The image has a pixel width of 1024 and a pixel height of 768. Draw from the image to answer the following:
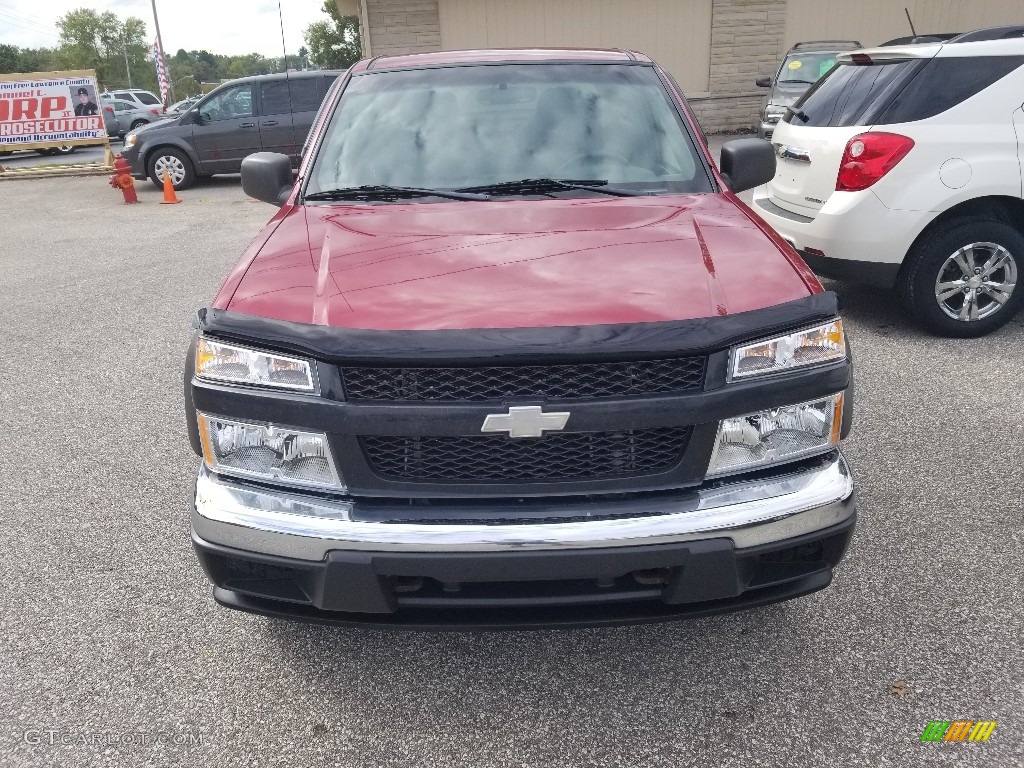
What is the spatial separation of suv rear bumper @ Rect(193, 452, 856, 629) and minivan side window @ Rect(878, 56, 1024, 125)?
144 inches

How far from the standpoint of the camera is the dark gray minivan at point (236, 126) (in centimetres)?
1349

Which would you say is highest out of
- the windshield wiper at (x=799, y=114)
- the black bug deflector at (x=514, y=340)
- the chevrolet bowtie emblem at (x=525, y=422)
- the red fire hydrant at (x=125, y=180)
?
the windshield wiper at (x=799, y=114)

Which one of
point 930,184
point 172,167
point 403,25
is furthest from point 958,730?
point 403,25

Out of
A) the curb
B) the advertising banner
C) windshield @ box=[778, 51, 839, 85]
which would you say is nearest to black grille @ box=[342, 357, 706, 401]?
windshield @ box=[778, 51, 839, 85]

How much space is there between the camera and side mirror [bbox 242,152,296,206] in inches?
137

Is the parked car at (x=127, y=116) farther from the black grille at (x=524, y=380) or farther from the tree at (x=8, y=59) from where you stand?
the tree at (x=8, y=59)

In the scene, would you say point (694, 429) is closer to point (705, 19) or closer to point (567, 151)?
point (567, 151)

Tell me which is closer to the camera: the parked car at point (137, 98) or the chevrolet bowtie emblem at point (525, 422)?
the chevrolet bowtie emblem at point (525, 422)

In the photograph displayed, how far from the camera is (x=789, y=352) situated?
7.06ft

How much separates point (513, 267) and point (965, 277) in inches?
159

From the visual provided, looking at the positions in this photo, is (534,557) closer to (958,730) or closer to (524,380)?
(524,380)

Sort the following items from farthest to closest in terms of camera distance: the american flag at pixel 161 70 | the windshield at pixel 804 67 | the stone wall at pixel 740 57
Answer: the american flag at pixel 161 70, the stone wall at pixel 740 57, the windshield at pixel 804 67

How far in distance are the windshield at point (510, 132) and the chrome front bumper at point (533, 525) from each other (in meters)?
1.38

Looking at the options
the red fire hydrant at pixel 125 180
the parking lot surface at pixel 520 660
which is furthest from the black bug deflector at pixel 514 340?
the red fire hydrant at pixel 125 180
